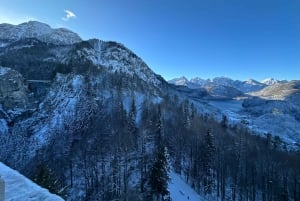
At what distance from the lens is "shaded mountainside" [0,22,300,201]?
73.4 meters

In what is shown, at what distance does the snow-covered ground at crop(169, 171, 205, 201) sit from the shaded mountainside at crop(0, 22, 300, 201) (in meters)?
3.02

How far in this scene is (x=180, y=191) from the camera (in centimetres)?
6806

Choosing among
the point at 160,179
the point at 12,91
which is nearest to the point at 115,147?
the point at 160,179

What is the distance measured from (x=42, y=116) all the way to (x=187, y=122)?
6303 centimetres

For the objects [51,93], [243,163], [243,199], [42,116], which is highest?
[51,93]

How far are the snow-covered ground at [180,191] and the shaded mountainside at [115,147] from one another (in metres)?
3.02

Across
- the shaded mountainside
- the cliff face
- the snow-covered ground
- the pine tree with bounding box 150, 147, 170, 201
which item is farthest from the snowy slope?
the cliff face

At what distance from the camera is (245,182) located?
A: 79.7 metres

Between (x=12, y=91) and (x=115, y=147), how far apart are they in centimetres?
8317

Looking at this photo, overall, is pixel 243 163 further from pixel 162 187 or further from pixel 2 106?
pixel 2 106

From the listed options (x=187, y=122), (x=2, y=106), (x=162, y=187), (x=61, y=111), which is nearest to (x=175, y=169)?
(x=162, y=187)

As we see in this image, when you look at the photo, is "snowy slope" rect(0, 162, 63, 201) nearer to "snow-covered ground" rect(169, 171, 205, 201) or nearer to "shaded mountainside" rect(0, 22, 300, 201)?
"shaded mountainside" rect(0, 22, 300, 201)

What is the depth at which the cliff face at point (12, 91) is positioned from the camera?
138875 mm

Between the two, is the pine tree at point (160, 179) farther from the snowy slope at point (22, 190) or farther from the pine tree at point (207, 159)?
the snowy slope at point (22, 190)
